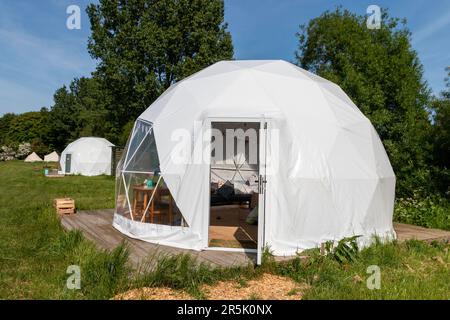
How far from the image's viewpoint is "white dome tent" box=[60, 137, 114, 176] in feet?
79.3

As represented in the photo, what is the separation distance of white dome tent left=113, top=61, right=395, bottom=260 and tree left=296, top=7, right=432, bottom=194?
4.47 metres

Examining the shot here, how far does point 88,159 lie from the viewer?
79.2ft

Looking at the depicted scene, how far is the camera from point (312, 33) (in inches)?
666

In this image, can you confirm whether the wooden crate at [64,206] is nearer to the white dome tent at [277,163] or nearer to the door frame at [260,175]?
the white dome tent at [277,163]

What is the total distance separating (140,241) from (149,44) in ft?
49.3

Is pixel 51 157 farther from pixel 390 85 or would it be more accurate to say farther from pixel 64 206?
pixel 390 85

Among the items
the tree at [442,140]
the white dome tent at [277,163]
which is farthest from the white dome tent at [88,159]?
the tree at [442,140]

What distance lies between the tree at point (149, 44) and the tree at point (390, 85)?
7264 millimetres

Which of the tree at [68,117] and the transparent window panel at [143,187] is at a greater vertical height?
the tree at [68,117]

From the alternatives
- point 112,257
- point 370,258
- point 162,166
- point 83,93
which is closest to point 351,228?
point 370,258

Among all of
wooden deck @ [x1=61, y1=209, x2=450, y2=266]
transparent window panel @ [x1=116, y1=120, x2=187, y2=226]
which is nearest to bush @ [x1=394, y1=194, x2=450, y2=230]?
wooden deck @ [x1=61, y1=209, x2=450, y2=266]

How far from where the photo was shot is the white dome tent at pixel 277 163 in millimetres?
5465

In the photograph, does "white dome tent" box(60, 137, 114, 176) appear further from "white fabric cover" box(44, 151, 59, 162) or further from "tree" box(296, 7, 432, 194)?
"white fabric cover" box(44, 151, 59, 162)

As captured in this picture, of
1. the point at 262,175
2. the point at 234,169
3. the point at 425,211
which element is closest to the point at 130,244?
the point at 262,175
